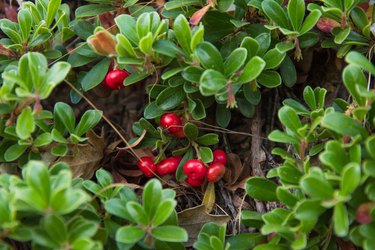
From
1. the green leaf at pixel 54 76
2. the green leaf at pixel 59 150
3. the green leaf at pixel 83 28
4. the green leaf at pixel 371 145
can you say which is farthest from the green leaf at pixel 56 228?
the green leaf at pixel 83 28

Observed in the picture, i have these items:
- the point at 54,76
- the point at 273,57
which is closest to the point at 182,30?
the point at 273,57

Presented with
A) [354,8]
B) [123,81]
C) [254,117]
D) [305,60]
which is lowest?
[254,117]

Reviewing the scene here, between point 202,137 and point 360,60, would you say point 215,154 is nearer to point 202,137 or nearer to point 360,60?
point 202,137

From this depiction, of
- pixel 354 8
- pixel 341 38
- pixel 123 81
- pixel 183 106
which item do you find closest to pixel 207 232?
pixel 183 106

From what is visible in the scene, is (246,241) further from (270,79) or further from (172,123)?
(270,79)

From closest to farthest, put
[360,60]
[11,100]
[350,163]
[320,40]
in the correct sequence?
1. [350,163]
2. [360,60]
3. [11,100]
4. [320,40]

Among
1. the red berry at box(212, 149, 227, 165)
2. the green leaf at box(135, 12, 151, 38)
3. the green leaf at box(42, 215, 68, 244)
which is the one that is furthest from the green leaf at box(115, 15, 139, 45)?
the green leaf at box(42, 215, 68, 244)

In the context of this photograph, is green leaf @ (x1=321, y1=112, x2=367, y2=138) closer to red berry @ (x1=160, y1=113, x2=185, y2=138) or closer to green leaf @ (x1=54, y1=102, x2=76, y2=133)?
red berry @ (x1=160, y1=113, x2=185, y2=138)
